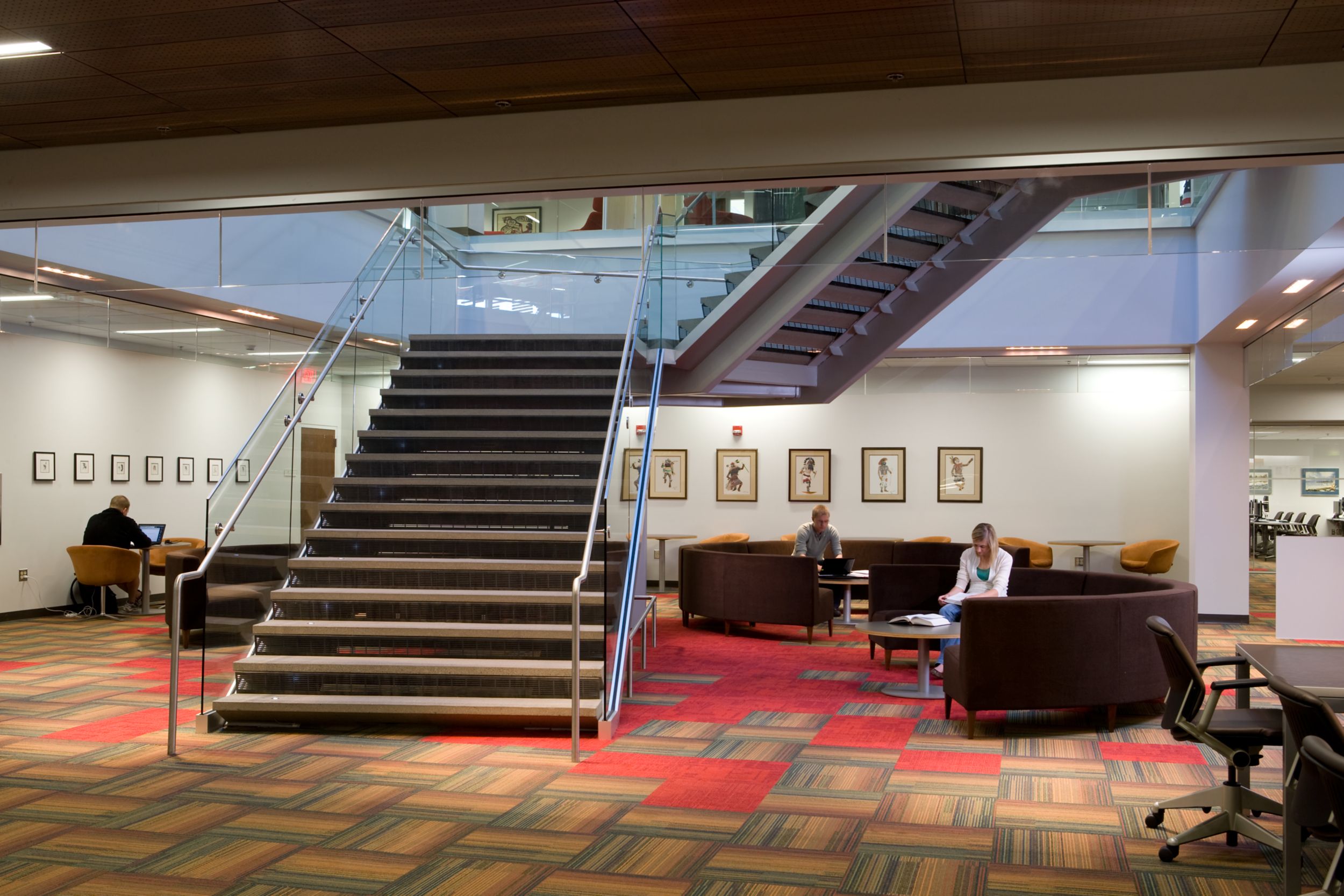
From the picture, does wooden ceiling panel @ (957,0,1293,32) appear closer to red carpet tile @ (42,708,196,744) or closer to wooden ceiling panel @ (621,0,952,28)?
wooden ceiling panel @ (621,0,952,28)

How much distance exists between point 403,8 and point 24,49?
176 cm

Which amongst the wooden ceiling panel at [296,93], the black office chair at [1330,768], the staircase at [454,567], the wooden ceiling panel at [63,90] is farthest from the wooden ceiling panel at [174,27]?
the black office chair at [1330,768]

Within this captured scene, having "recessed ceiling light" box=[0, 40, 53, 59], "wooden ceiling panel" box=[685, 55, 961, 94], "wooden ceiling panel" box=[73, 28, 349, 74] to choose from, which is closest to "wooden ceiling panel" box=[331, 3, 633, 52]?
"wooden ceiling panel" box=[73, 28, 349, 74]

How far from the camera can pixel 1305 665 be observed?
438 centimetres

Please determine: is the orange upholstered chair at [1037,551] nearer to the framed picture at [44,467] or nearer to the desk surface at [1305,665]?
the desk surface at [1305,665]

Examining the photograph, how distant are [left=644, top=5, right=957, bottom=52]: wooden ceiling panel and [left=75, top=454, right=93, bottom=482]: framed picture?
10.5 metres

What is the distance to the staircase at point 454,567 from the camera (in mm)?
6590

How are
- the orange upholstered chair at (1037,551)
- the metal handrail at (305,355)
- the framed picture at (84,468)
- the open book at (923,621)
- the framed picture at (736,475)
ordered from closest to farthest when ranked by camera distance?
1. the open book at (923,621)
2. the metal handrail at (305,355)
3. the framed picture at (84,468)
4. the orange upholstered chair at (1037,551)
5. the framed picture at (736,475)

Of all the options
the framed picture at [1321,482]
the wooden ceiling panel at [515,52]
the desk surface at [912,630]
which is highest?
the wooden ceiling panel at [515,52]

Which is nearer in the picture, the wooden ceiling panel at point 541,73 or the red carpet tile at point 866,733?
the wooden ceiling panel at point 541,73

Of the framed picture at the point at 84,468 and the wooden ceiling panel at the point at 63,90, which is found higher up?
the wooden ceiling panel at the point at 63,90

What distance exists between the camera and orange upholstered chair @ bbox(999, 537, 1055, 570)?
13.9m

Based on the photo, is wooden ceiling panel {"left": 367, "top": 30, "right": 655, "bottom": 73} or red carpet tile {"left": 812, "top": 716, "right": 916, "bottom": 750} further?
red carpet tile {"left": 812, "top": 716, "right": 916, "bottom": 750}

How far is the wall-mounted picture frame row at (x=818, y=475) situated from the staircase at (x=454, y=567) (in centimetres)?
565
